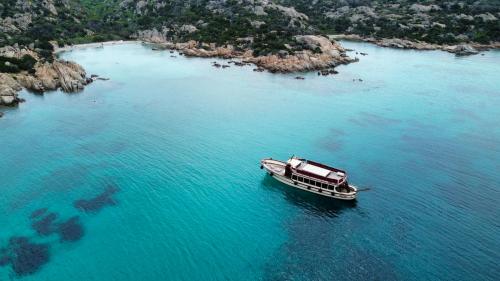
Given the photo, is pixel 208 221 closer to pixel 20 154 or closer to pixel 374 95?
pixel 20 154

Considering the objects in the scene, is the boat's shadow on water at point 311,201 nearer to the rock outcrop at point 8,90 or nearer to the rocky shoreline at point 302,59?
the rock outcrop at point 8,90

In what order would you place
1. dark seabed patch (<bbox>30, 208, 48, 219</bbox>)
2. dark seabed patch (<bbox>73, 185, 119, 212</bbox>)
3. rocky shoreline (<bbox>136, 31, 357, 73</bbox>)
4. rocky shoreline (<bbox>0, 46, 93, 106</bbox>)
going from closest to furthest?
dark seabed patch (<bbox>30, 208, 48, 219</bbox>), dark seabed patch (<bbox>73, 185, 119, 212</bbox>), rocky shoreline (<bbox>0, 46, 93, 106</bbox>), rocky shoreline (<bbox>136, 31, 357, 73</bbox>)

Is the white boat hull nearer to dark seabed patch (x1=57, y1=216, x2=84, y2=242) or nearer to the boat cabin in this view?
the boat cabin

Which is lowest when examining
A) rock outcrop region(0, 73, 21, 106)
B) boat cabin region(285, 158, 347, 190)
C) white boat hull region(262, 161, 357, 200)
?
white boat hull region(262, 161, 357, 200)

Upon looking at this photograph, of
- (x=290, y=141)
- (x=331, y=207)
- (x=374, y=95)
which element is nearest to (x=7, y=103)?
(x=290, y=141)

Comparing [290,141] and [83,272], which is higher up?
[290,141]

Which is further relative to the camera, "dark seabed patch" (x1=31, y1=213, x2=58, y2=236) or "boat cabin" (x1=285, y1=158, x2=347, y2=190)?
"boat cabin" (x1=285, y1=158, x2=347, y2=190)

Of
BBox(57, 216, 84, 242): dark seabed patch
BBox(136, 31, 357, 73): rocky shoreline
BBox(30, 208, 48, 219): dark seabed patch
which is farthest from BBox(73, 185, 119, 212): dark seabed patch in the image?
BBox(136, 31, 357, 73): rocky shoreline
